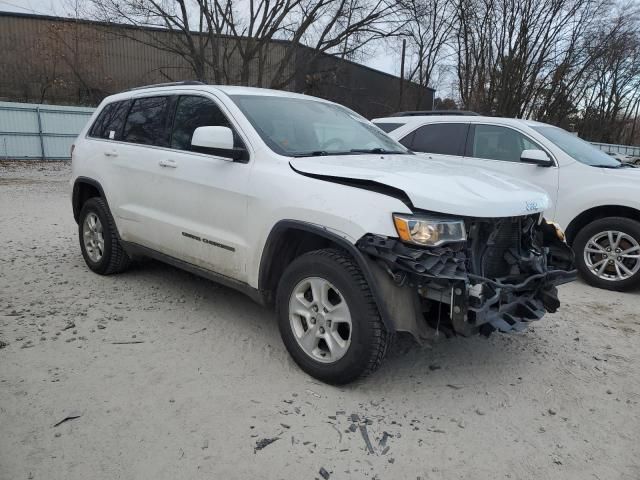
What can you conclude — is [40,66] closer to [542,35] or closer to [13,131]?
A: [13,131]

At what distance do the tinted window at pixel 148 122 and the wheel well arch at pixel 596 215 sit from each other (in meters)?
4.52

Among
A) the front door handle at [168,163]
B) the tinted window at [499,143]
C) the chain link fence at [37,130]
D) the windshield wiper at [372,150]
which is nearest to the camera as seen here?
the windshield wiper at [372,150]

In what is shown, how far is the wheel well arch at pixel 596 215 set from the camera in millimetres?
5543

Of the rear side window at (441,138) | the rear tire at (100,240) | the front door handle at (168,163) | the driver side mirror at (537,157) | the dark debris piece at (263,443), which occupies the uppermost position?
the rear side window at (441,138)

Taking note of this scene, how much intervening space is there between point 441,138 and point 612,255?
2.58m

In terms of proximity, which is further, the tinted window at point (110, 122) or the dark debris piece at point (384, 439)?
the tinted window at point (110, 122)

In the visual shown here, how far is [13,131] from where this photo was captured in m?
18.2

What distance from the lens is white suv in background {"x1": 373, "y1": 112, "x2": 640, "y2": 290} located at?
5488 millimetres

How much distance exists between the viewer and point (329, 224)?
307cm

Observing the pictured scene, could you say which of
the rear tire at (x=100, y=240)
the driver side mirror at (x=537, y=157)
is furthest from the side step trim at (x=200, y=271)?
the driver side mirror at (x=537, y=157)

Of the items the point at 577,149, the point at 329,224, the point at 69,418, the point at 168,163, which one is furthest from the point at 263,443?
the point at 577,149

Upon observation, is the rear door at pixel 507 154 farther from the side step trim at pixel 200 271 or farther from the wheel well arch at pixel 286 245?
the side step trim at pixel 200 271

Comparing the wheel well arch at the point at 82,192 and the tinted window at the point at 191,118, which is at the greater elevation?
the tinted window at the point at 191,118

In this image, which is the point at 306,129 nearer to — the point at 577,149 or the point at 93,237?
the point at 93,237
